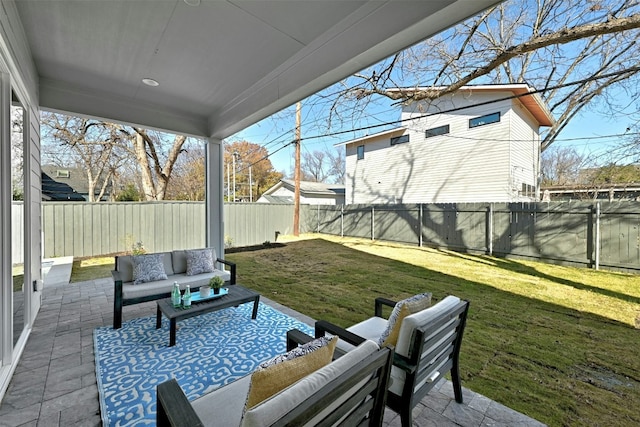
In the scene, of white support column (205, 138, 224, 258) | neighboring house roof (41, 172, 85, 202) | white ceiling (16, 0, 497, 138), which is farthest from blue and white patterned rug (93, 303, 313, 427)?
neighboring house roof (41, 172, 85, 202)

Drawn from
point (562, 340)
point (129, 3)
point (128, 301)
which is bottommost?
point (562, 340)

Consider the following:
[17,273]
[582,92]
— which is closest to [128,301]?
[17,273]

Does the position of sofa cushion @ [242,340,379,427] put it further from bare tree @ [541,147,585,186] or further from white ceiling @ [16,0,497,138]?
bare tree @ [541,147,585,186]

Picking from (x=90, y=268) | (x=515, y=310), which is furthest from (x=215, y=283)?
(x=90, y=268)

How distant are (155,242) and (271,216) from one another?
4.32 m

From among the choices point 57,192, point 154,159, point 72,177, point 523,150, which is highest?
point 523,150

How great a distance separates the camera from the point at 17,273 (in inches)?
104

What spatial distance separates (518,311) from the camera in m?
3.82

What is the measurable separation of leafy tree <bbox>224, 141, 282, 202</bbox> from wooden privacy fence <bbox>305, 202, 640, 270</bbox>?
46.8ft

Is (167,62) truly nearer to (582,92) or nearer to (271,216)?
(271,216)

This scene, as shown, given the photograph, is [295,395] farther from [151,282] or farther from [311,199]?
[311,199]

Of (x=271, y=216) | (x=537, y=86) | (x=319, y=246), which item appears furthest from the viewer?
(x=271, y=216)

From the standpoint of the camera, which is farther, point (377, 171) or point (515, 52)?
point (377, 171)

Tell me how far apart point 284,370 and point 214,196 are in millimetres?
4879
